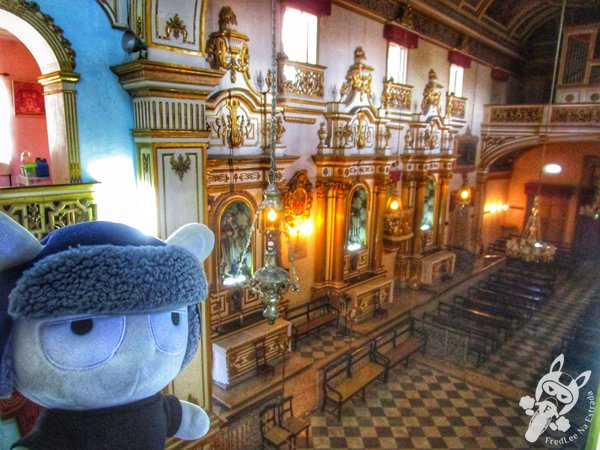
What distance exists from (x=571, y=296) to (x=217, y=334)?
36.9ft

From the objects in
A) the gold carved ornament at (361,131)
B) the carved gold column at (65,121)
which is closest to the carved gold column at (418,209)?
the gold carved ornament at (361,131)

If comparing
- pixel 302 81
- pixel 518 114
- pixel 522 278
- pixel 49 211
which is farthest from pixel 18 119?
pixel 518 114

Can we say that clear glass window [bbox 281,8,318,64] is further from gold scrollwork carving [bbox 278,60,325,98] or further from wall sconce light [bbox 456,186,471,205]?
wall sconce light [bbox 456,186,471,205]

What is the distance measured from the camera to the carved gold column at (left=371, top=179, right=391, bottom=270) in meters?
10.0

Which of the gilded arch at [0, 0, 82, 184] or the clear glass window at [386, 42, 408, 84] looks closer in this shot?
the gilded arch at [0, 0, 82, 184]

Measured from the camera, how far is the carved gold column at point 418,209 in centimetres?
1157

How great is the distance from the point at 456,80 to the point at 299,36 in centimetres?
713

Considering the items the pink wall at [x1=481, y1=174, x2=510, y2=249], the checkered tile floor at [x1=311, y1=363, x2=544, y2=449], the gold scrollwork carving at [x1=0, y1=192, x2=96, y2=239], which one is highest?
the gold scrollwork carving at [x1=0, y1=192, x2=96, y2=239]

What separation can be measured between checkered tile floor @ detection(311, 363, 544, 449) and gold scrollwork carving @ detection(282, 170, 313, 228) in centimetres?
345

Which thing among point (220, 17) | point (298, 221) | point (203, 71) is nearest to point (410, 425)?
point (298, 221)

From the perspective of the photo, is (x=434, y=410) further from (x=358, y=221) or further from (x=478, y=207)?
(x=478, y=207)

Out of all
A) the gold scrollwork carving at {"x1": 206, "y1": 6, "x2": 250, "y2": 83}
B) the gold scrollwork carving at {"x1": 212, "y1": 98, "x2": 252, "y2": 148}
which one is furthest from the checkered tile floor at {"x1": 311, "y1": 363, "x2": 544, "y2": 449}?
the gold scrollwork carving at {"x1": 206, "y1": 6, "x2": 250, "y2": 83}

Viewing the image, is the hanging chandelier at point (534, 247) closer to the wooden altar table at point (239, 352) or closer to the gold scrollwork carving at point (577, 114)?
the wooden altar table at point (239, 352)

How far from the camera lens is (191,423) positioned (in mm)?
2637
